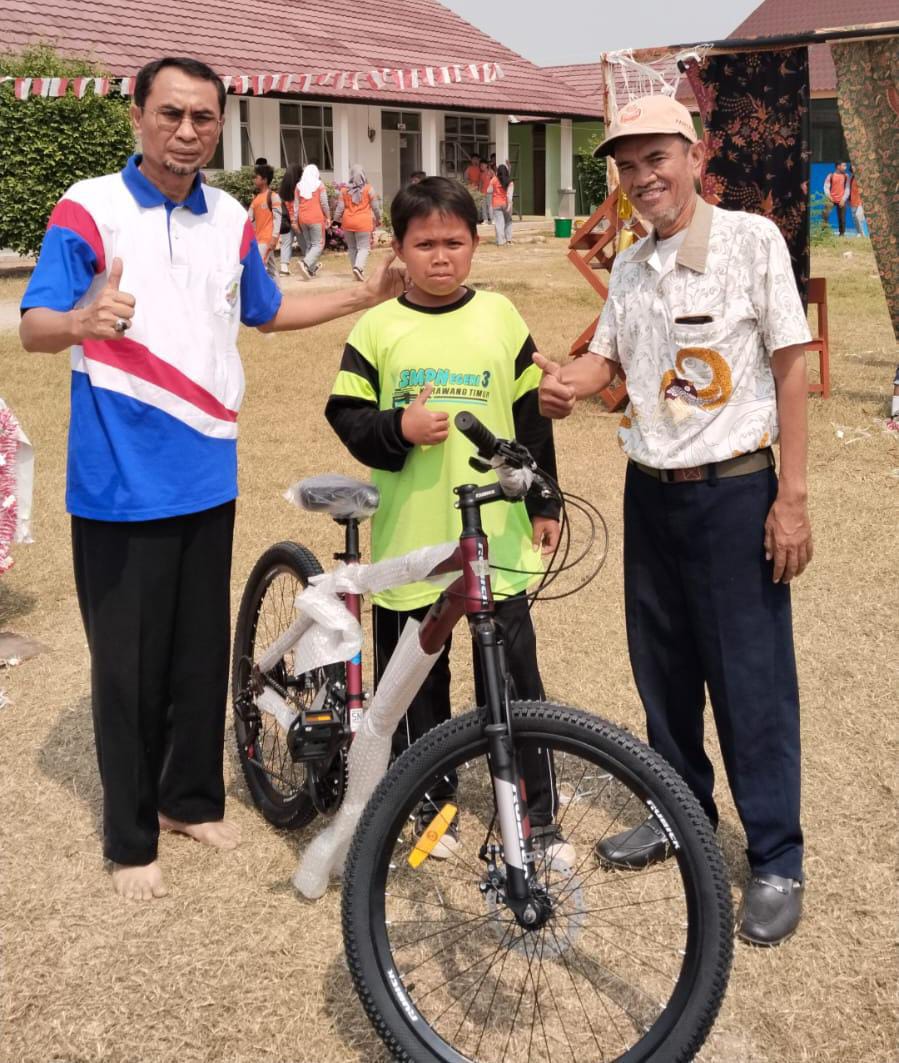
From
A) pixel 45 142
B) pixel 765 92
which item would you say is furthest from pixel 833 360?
pixel 45 142

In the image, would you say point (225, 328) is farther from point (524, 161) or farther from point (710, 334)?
point (524, 161)

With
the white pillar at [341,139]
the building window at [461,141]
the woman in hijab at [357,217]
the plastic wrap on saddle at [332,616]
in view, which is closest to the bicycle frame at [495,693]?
the plastic wrap on saddle at [332,616]

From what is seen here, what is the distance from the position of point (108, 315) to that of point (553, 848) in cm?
170

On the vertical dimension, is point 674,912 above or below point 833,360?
below

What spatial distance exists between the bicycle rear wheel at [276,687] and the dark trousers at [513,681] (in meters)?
0.20

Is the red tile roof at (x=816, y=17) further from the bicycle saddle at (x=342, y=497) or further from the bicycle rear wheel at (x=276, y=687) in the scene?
the bicycle saddle at (x=342, y=497)

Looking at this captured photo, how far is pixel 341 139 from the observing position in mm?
26781

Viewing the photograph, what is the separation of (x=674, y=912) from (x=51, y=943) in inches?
64.8

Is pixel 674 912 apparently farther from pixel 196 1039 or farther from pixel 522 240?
pixel 522 240

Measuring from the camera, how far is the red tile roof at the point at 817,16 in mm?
33031

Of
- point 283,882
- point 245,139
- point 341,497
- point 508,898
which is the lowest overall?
point 283,882

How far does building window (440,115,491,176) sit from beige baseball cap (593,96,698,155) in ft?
95.1

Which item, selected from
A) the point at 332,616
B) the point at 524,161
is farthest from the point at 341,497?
the point at 524,161

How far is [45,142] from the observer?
18.5m
